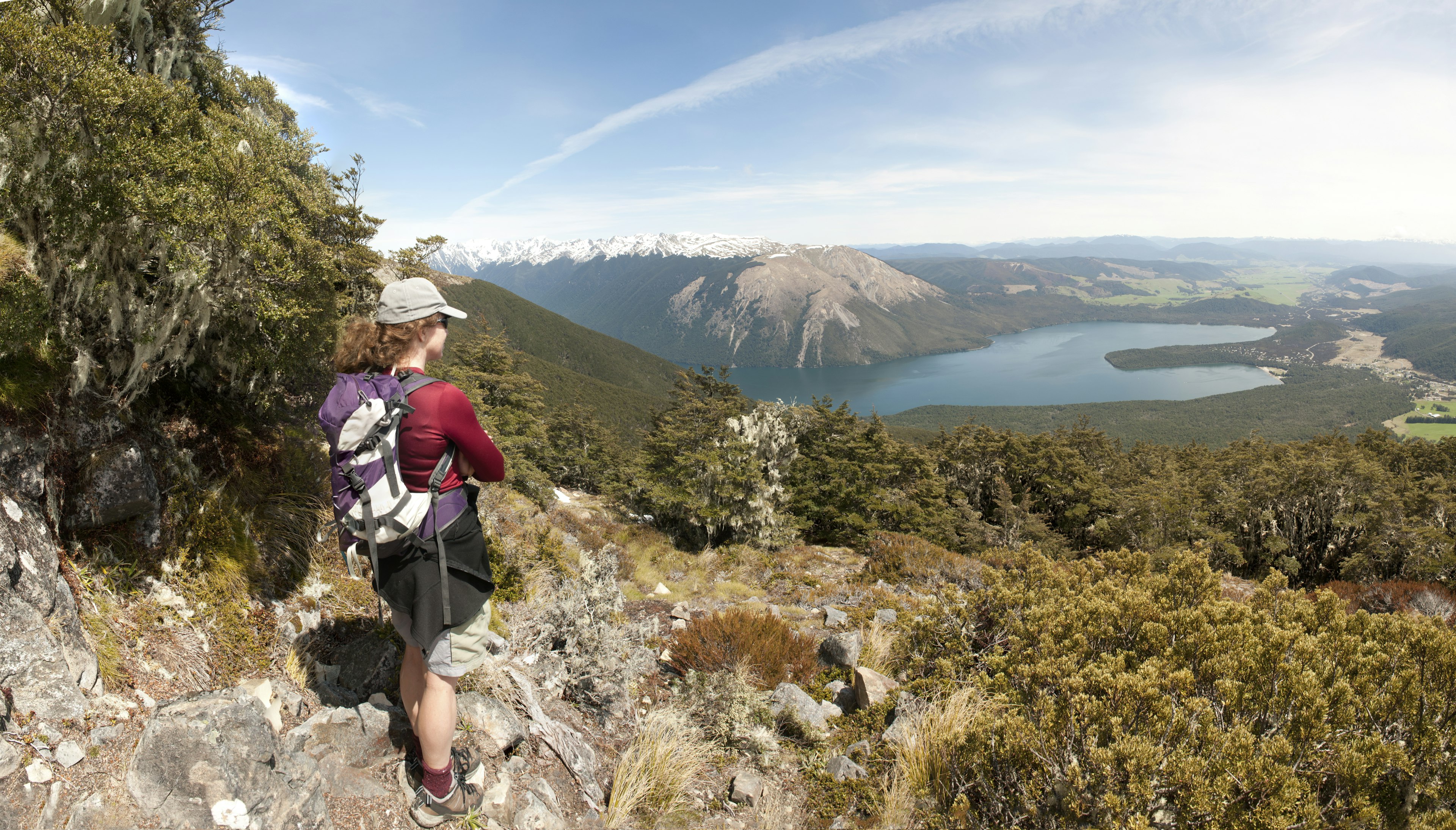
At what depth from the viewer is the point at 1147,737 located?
10.3 ft

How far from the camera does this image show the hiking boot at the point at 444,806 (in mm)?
2932

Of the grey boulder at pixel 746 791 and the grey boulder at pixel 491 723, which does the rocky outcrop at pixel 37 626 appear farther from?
the grey boulder at pixel 746 791

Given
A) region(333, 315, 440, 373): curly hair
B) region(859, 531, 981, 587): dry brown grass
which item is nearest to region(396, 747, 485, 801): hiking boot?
region(333, 315, 440, 373): curly hair

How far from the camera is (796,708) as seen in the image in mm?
5004

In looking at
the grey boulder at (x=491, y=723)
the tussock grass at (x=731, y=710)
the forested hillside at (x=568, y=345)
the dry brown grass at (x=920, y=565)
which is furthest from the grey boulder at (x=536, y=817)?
the forested hillside at (x=568, y=345)

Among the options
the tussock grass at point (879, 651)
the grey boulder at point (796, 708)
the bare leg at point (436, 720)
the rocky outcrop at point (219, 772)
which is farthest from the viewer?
the tussock grass at point (879, 651)

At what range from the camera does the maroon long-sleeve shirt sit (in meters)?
2.61

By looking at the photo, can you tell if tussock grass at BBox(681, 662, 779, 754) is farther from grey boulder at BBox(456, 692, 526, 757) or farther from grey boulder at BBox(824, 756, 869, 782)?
grey boulder at BBox(456, 692, 526, 757)

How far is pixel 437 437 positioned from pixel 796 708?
13.1 feet

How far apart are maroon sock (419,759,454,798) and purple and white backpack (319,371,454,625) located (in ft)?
3.96

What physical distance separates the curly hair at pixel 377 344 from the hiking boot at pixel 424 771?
211cm

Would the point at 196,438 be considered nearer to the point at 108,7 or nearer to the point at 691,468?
the point at 108,7

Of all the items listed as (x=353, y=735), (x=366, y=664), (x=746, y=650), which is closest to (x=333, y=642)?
(x=366, y=664)

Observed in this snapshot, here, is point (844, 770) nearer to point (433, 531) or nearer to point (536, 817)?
point (536, 817)
